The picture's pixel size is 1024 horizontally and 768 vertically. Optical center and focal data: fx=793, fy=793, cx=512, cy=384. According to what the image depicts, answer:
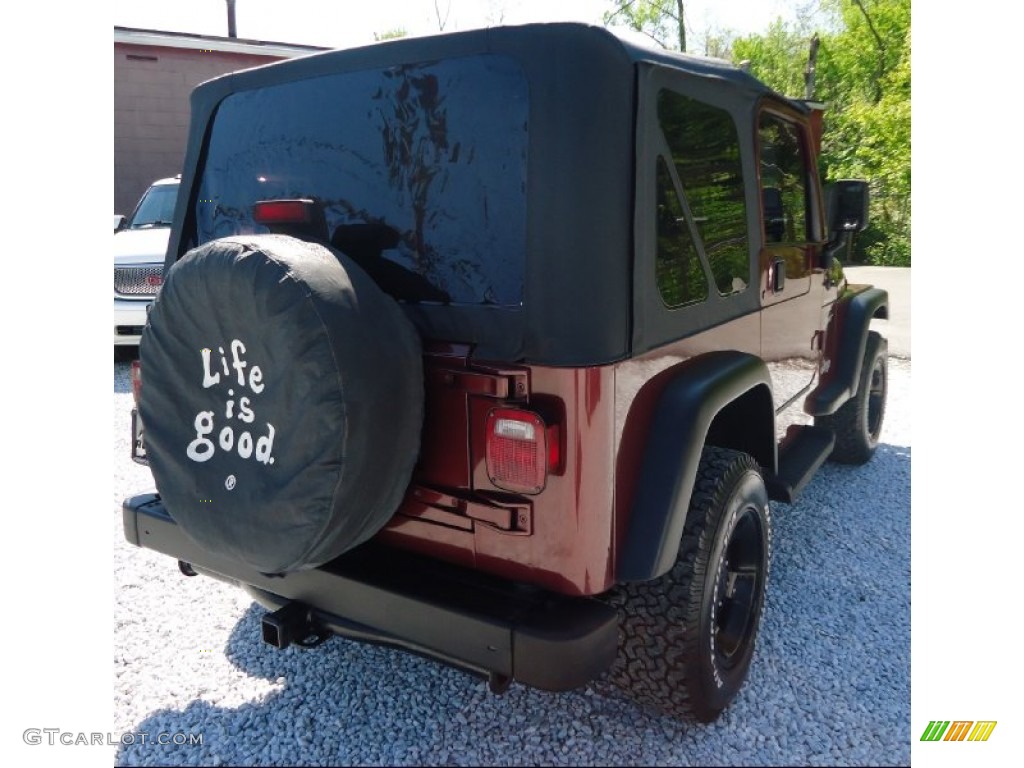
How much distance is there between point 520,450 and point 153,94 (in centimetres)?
1496

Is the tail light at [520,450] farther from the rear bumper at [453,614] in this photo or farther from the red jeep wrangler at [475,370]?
the rear bumper at [453,614]

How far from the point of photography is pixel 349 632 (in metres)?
2.27

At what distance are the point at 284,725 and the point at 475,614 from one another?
94 centimetres

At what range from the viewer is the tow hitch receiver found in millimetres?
2252

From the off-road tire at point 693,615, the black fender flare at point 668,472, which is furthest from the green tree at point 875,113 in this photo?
the black fender flare at point 668,472

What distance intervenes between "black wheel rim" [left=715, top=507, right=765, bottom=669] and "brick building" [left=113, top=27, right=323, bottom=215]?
45.9 ft

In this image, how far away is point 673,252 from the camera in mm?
2297

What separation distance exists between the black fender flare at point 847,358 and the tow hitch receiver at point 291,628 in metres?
2.65

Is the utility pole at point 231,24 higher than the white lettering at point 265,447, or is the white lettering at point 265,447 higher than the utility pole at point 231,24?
the utility pole at point 231,24

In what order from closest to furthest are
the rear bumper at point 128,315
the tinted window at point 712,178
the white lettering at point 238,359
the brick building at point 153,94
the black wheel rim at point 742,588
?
the white lettering at point 238,359 < the tinted window at point 712,178 < the black wheel rim at point 742,588 < the rear bumper at point 128,315 < the brick building at point 153,94

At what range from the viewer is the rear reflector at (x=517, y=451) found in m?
1.95

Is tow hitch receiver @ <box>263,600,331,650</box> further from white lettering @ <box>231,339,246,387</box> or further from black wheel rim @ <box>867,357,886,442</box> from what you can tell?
black wheel rim @ <box>867,357,886,442</box>

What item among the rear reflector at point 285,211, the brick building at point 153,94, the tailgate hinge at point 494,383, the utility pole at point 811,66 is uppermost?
the utility pole at point 811,66

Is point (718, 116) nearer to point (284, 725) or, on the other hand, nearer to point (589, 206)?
point (589, 206)
